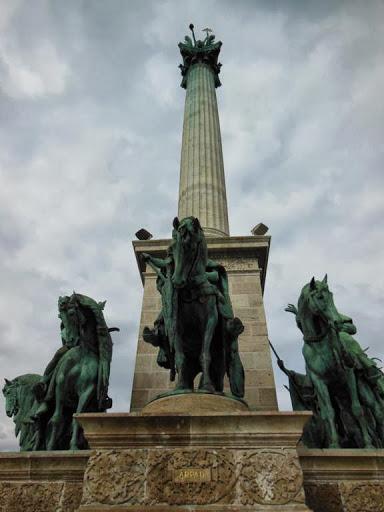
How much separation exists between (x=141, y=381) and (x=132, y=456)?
429 cm

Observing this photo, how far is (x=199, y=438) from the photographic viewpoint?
16.9 ft

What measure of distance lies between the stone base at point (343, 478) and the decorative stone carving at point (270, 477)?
0.87 meters

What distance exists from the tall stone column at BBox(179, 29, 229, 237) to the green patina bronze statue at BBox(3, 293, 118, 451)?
18.5ft

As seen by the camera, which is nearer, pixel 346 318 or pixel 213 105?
pixel 346 318

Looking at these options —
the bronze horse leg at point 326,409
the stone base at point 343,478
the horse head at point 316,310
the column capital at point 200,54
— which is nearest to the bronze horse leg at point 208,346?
the stone base at point 343,478

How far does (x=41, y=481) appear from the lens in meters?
6.02

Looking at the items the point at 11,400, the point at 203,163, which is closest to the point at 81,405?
the point at 11,400

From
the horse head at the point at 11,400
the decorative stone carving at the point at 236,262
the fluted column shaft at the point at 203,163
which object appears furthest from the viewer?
the fluted column shaft at the point at 203,163

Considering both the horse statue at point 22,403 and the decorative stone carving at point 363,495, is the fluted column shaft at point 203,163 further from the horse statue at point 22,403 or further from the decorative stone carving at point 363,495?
the decorative stone carving at point 363,495

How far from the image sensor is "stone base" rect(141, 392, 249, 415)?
230 inches

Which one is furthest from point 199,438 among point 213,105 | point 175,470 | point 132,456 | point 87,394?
point 213,105

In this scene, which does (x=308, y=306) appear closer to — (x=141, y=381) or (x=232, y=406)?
(x=232, y=406)

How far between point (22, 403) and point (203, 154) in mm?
10352

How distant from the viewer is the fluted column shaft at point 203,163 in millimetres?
13836
